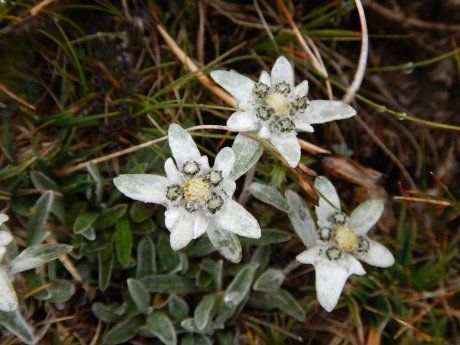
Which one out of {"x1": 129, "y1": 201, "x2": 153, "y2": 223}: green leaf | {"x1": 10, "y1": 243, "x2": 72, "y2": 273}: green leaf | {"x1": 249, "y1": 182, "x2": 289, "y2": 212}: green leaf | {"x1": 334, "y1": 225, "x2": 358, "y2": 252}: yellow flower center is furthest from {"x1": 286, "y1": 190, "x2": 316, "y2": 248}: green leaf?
{"x1": 10, "y1": 243, "x2": 72, "y2": 273}: green leaf

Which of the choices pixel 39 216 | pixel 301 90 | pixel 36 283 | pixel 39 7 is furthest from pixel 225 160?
pixel 39 7

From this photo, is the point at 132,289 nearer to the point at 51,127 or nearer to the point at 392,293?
the point at 51,127

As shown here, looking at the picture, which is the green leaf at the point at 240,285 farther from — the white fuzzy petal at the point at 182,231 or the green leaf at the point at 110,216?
the green leaf at the point at 110,216

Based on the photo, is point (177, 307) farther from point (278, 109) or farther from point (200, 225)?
point (278, 109)

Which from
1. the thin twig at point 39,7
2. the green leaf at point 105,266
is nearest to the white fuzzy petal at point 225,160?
the green leaf at point 105,266

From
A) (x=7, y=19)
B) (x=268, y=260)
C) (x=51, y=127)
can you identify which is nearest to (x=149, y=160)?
(x=51, y=127)

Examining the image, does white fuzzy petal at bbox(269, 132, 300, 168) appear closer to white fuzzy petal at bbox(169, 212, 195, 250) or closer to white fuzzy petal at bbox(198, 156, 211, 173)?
white fuzzy petal at bbox(198, 156, 211, 173)

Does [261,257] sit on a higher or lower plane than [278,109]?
lower
